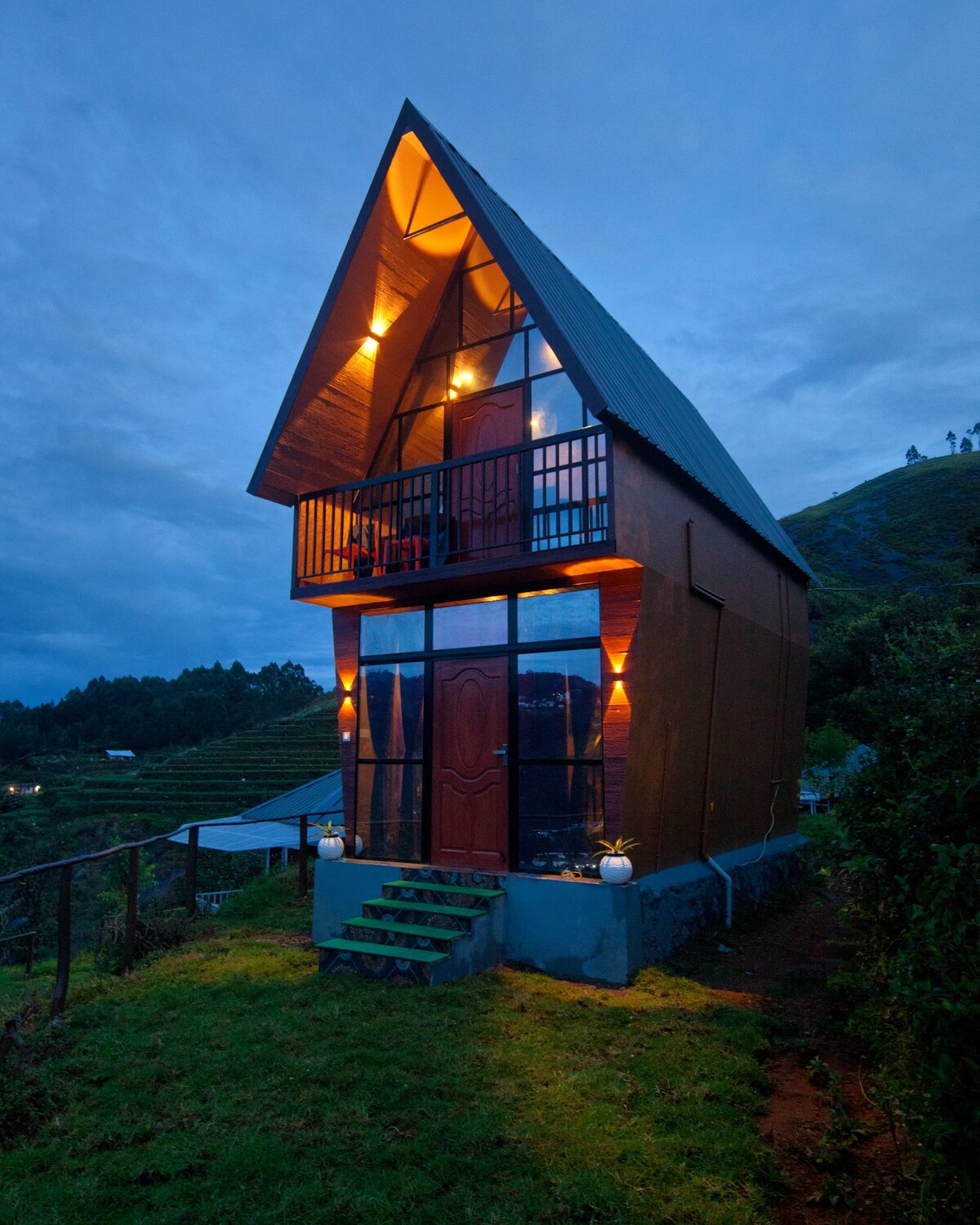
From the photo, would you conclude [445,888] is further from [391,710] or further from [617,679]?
[617,679]

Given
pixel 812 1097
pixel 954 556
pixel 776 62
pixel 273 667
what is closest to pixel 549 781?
pixel 812 1097

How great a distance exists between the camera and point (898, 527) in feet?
162

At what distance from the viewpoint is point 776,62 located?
10852 millimetres

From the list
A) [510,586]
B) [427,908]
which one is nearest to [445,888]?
[427,908]

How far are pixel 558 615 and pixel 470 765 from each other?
5.45 ft

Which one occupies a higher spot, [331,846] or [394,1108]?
[331,846]

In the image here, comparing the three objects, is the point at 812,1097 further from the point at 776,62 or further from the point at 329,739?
the point at 329,739

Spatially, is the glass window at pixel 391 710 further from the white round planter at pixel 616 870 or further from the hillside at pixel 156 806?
the hillside at pixel 156 806

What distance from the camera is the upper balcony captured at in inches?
251

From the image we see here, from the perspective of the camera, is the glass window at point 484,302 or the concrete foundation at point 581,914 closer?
the concrete foundation at point 581,914

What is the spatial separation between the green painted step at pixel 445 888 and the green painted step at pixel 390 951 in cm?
71

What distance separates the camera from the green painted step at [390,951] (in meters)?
5.68

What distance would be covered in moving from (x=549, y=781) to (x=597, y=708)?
0.79 m

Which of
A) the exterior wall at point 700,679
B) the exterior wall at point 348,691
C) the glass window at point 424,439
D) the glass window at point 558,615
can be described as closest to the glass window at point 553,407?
the exterior wall at point 700,679
